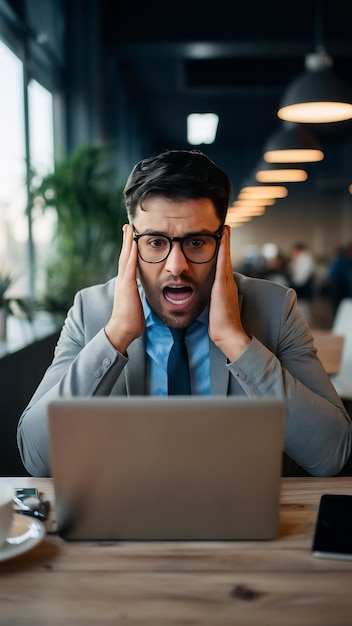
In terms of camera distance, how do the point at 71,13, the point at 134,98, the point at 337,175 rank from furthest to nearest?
the point at 337,175 → the point at 134,98 → the point at 71,13

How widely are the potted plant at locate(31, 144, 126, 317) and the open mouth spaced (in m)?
2.72

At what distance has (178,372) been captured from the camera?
5.94 feet

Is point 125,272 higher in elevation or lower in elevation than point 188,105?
lower

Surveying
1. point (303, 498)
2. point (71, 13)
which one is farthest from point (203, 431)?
point (71, 13)

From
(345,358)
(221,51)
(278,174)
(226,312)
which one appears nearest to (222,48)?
(221,51)

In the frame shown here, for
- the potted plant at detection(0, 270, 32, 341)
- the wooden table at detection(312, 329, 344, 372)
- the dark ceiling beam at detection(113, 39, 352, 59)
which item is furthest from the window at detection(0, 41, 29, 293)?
the dark ceiling beam at detection(113, 39, 352, 59)

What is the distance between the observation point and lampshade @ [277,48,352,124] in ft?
9.42

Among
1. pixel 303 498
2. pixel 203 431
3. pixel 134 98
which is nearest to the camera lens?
pixel 203 431

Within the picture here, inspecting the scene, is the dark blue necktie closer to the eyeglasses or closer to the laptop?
the eyeglasses

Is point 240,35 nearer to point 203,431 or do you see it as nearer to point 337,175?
point 203,431

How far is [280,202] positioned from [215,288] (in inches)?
562

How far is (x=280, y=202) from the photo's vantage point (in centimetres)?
1561

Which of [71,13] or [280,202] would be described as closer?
[71,13]

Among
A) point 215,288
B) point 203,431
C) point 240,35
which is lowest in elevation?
point 203,431
